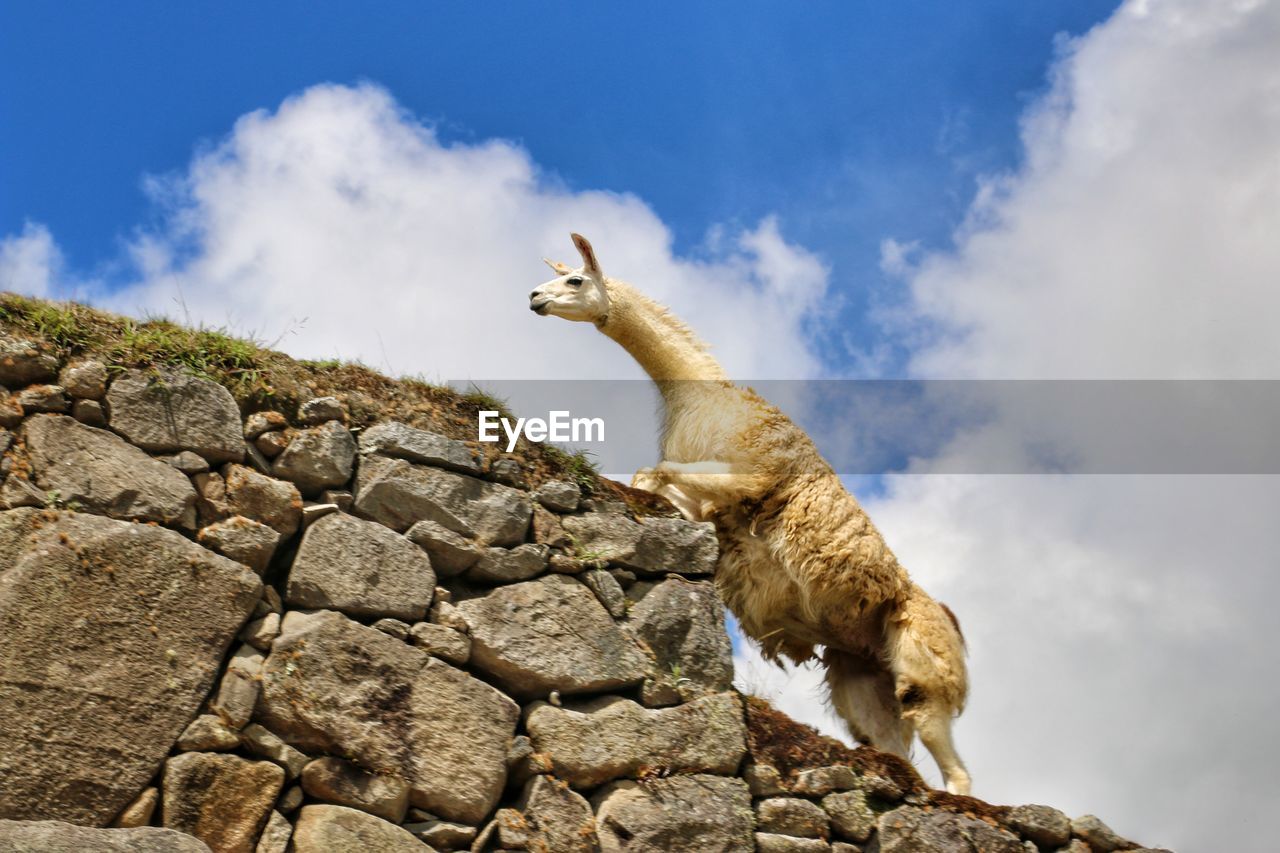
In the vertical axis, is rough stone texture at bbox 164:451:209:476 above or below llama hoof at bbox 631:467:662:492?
below

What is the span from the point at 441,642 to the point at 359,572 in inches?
21.2

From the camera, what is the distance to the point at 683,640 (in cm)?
750

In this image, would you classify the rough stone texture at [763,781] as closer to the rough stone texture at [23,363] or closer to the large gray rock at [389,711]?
the large gray rock at [389,711]

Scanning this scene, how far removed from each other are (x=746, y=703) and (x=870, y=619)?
1311 millimetres

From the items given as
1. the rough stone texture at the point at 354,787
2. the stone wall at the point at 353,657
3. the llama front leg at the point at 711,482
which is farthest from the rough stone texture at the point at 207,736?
the llama front leg at the point at 711,482

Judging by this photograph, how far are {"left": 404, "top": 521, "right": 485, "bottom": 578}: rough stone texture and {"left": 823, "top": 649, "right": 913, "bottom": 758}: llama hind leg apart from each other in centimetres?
300

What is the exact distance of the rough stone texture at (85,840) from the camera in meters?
5.27

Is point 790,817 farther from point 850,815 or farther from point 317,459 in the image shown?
point 317,459

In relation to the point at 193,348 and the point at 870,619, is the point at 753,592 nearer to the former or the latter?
the point at 870,619

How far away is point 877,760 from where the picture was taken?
776 cm

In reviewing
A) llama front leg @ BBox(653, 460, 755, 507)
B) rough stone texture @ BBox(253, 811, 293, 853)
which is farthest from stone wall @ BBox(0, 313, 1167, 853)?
llama front leg @ BBox(653, 460, 755, 507)

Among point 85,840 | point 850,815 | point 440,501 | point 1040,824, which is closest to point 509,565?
point 440,501

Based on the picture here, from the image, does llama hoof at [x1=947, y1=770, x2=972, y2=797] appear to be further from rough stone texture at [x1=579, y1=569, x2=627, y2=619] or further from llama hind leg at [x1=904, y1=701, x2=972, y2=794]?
rough stone texture at [x1=579, y1=569, x2=627, y2=619]

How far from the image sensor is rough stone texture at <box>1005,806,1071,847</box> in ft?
25.9
